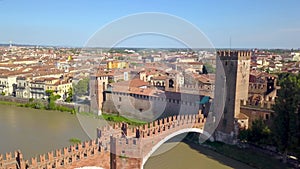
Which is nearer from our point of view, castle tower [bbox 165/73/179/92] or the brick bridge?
the brick bridge

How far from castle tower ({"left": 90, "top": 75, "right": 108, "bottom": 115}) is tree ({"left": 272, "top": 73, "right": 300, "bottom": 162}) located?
7.01 meters

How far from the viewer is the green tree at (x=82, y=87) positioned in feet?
43.5

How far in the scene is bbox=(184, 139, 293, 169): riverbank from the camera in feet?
21.6

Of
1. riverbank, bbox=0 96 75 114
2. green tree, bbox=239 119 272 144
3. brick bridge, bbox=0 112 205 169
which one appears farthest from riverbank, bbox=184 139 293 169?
riverbank, bbox=0 96 75 114

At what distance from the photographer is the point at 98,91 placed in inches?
453

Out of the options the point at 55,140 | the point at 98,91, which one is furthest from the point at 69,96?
the point at 55,140

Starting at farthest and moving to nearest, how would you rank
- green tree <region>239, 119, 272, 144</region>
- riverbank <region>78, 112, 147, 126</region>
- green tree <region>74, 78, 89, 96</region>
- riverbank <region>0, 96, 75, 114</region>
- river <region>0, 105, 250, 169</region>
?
1. green tree <region>74, 78, 89, 96</region>
2. riverbank <region>0, 96, 75, 114</region>
3. riverbank <region>78, 112, 147, 126</region>
4. green tree <region>239, 119, 272, 144</region>
5. river <region>0, 105, 250, 169</region>

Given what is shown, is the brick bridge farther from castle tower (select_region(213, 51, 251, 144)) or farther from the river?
castle tower (select_region(213, 51, 251, 144))

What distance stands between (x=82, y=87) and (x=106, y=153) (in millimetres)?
8771

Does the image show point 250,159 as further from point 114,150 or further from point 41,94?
point 41,94

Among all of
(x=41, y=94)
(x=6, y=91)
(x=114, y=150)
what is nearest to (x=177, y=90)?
(x=114, y=150)

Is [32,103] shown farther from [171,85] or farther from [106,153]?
[106,153]

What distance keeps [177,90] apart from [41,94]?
724 cm

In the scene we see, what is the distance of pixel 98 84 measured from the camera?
37.7 feet
